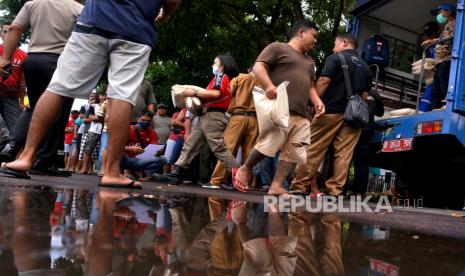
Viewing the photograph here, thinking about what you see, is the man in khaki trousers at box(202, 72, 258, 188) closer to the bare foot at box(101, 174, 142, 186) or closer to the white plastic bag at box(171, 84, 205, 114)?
the white plastic bag at box(171, 84, 205, 114)

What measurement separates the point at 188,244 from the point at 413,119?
5028 millimetres

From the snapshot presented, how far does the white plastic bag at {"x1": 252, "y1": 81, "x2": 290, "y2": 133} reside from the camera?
15.1 feet

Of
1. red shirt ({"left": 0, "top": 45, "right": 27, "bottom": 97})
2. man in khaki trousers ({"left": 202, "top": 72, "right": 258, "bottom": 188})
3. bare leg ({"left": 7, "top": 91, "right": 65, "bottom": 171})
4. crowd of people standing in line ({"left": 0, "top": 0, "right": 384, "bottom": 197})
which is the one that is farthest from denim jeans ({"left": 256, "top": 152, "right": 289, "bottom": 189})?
bare leg ({"left": 7, "top": 91, "right": 65, "bottom": 171})

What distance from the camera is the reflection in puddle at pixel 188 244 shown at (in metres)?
1.23

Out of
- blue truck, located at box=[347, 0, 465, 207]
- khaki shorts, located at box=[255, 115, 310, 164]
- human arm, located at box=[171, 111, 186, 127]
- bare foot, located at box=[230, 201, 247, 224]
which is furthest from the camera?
human arm, located at box=[171, 111, 186, 127]

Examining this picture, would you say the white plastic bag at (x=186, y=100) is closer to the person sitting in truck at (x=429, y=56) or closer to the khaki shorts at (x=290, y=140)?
the khaki shorts at (x=290, y=140)

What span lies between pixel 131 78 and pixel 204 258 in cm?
238

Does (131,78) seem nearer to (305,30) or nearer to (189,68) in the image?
(305,30)

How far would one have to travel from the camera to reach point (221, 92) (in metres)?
6.80

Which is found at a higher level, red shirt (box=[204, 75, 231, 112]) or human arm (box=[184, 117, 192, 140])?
red shirt (box=[204, 75, 231, 112])

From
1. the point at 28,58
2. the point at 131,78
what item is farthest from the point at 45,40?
the point at 131,78

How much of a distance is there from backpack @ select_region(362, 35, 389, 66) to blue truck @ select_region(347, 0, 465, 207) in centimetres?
22

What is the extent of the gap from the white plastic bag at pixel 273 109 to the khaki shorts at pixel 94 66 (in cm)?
140

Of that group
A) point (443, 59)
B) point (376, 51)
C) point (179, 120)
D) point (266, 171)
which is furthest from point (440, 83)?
point (179, 120)
